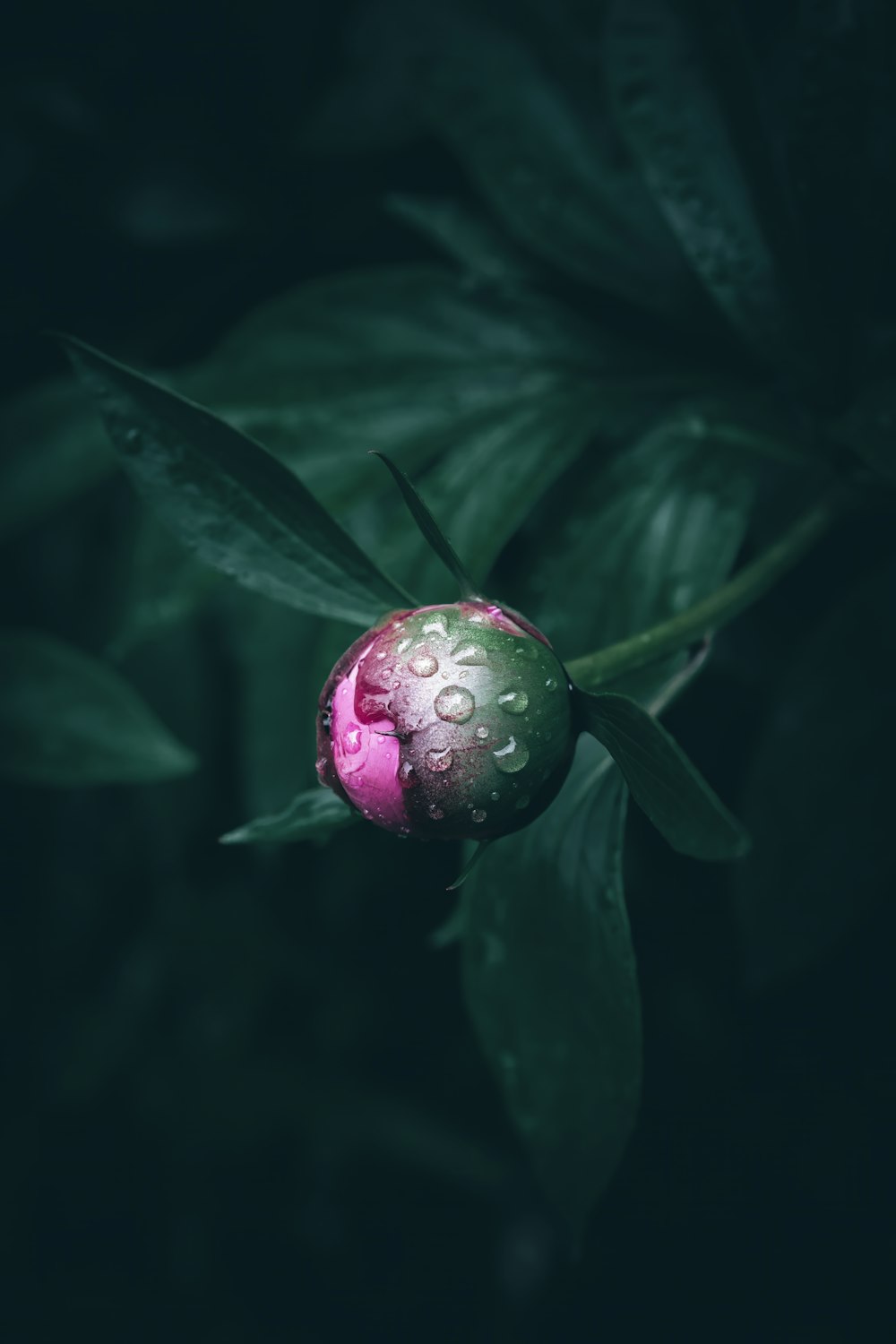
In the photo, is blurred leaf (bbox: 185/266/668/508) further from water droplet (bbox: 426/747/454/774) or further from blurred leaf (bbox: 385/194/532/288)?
water droplet (bbox: 426/747/454/774)

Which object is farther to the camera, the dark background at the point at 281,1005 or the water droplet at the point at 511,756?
the dark background at the point at 281,1005

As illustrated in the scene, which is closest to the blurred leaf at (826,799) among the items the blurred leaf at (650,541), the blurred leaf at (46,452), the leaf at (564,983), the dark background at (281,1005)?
the dark background at (281,1005)

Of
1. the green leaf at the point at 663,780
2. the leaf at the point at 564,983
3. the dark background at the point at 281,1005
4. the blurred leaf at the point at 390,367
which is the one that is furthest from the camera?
the dark background at the point at 281,1005

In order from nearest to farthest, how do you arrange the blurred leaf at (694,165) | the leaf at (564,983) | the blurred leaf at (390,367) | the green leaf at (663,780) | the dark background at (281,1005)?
the green leaf at (663,780), the leaf at (564,983), the blurred leaf at (694,165), the blurred leaf at (390,367), the dark background at (281,1005)

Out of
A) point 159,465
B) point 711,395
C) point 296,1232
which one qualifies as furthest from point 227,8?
point 296,1232

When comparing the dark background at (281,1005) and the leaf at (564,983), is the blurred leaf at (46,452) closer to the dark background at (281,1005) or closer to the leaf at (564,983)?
the dark background at (281,1005)

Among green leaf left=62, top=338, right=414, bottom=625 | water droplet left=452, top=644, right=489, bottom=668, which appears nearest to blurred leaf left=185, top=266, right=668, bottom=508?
green leaf left=62, top=338, right=414, bottom=625
